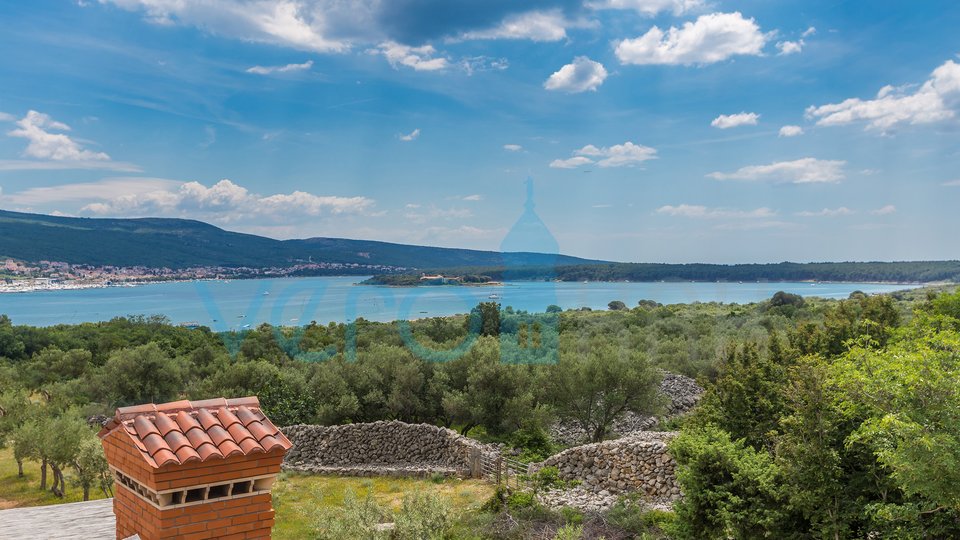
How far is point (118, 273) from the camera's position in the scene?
8556cm

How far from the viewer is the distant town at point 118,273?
81.0 m

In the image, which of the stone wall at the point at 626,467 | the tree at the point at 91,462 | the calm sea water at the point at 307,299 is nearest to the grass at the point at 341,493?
the stone wall at the point at 626,467

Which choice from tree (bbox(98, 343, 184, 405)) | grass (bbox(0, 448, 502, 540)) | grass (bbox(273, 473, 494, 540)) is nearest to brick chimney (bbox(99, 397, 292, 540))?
grass (bbox(273, 473, 494, 540))

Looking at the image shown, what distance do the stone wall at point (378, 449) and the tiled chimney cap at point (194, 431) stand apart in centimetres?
1668

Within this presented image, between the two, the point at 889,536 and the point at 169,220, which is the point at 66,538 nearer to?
the point at 889,536

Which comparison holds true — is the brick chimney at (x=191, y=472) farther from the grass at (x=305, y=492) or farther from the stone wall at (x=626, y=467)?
the stone wall at (x=626, y=467)

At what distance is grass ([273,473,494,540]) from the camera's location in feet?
53.8

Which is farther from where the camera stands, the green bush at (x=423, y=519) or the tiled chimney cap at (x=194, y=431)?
the green bush at (x=423, y=519)

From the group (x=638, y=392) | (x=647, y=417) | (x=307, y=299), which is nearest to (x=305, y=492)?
(x=638, y=392)

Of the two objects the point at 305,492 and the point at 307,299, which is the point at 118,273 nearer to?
the point at 307,299

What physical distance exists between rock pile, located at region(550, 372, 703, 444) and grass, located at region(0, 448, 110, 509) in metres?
17.7

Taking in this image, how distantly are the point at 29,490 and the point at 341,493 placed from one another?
1193 cm

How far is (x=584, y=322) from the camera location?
5750 centimetres

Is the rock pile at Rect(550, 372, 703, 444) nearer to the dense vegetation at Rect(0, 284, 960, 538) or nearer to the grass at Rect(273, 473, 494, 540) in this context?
the dense vegetation at Rect(0, 284, 960, 538)
